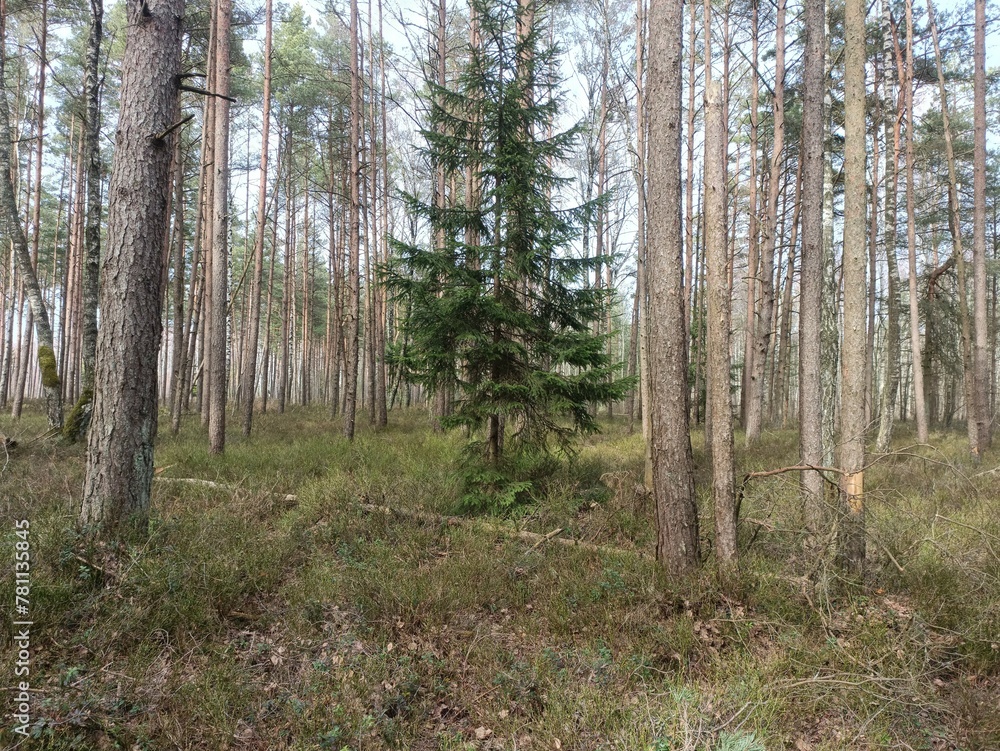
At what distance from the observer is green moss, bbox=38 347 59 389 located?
28.3 ft

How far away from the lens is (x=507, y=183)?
6199 millimetres

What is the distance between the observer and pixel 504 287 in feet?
21.3

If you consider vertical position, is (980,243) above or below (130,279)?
above

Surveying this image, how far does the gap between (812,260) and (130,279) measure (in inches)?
271

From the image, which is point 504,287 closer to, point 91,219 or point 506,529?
point 506,529

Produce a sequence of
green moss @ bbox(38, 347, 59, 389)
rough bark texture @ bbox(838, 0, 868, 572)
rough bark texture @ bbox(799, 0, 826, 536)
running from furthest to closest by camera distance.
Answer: green moss @ bbox(38, 347, 59, 389), rough bark texture @ bbox(799, 0, 826, 536), rough bark texture @ bbox(838, 0, 868, 572)

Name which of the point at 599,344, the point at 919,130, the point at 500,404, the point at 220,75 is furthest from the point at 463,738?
the point at 919,130

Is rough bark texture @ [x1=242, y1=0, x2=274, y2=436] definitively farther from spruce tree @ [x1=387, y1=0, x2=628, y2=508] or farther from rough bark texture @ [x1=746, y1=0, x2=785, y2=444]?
rough bark texture @ [x1=746, y1=0, x2=785, y2=444]

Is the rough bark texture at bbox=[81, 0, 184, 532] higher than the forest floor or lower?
higher

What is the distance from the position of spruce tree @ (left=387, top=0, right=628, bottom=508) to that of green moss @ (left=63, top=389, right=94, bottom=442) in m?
6.77

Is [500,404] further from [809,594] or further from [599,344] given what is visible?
[809,594]

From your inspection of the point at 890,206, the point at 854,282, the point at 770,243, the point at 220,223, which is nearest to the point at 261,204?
the point at 220,223

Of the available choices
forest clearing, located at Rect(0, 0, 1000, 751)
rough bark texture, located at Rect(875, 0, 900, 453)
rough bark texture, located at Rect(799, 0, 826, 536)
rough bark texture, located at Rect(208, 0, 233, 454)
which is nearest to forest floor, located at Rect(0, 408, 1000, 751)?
forest clearing, located at Rect(0, 0, 1000, 751)

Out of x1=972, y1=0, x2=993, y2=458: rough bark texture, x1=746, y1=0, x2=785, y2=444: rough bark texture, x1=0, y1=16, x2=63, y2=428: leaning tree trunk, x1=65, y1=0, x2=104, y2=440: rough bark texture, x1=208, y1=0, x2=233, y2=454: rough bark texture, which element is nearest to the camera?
x1=65, y1=0, x2=104, y2=440: rough bark texture
